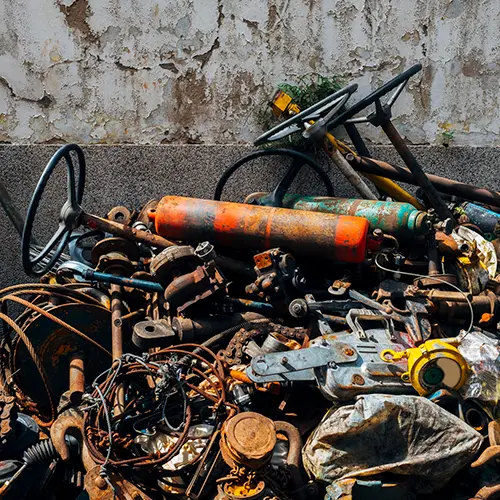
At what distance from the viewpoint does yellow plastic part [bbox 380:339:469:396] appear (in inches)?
94.2

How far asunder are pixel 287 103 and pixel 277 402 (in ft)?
7.60

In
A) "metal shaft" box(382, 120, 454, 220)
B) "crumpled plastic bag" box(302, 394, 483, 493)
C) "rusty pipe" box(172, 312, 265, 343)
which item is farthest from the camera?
"metal shaft" box(382, 120, 454, 220)

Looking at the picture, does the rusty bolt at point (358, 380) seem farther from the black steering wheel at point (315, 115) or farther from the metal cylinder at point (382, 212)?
the black steering wheel at point (315, 115)

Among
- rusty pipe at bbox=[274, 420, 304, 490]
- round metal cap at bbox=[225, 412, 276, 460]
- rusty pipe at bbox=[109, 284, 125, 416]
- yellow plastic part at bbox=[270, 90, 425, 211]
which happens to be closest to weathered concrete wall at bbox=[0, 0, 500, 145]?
yellow plastic part at bbox=[270, 90, 425, 211]

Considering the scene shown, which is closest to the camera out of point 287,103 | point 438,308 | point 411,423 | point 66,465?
point 411,423

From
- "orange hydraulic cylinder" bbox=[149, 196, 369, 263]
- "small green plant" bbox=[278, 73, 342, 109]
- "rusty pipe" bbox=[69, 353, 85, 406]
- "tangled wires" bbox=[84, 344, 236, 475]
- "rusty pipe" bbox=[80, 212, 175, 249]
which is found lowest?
"rusty pipe" bbox=[69, 353, 85, 406]

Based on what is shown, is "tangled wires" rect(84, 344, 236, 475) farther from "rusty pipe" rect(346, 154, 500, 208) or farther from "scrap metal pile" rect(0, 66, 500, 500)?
"rusty pipe" rect(346, 154, 500, 208)

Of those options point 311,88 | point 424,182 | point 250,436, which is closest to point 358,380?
point 250,436

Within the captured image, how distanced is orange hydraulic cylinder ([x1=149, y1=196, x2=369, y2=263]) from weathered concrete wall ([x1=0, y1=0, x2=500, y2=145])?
1.46 m

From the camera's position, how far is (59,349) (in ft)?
10.5

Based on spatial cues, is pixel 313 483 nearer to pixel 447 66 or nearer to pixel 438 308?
pixel 438 308

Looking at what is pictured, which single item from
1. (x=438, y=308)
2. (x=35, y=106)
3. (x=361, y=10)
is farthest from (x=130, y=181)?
(x=438, y=308)

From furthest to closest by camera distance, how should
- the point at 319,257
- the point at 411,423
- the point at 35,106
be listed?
the point at 35,106 → the point at 319,257 → the point at 411,423

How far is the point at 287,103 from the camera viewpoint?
4059mm
